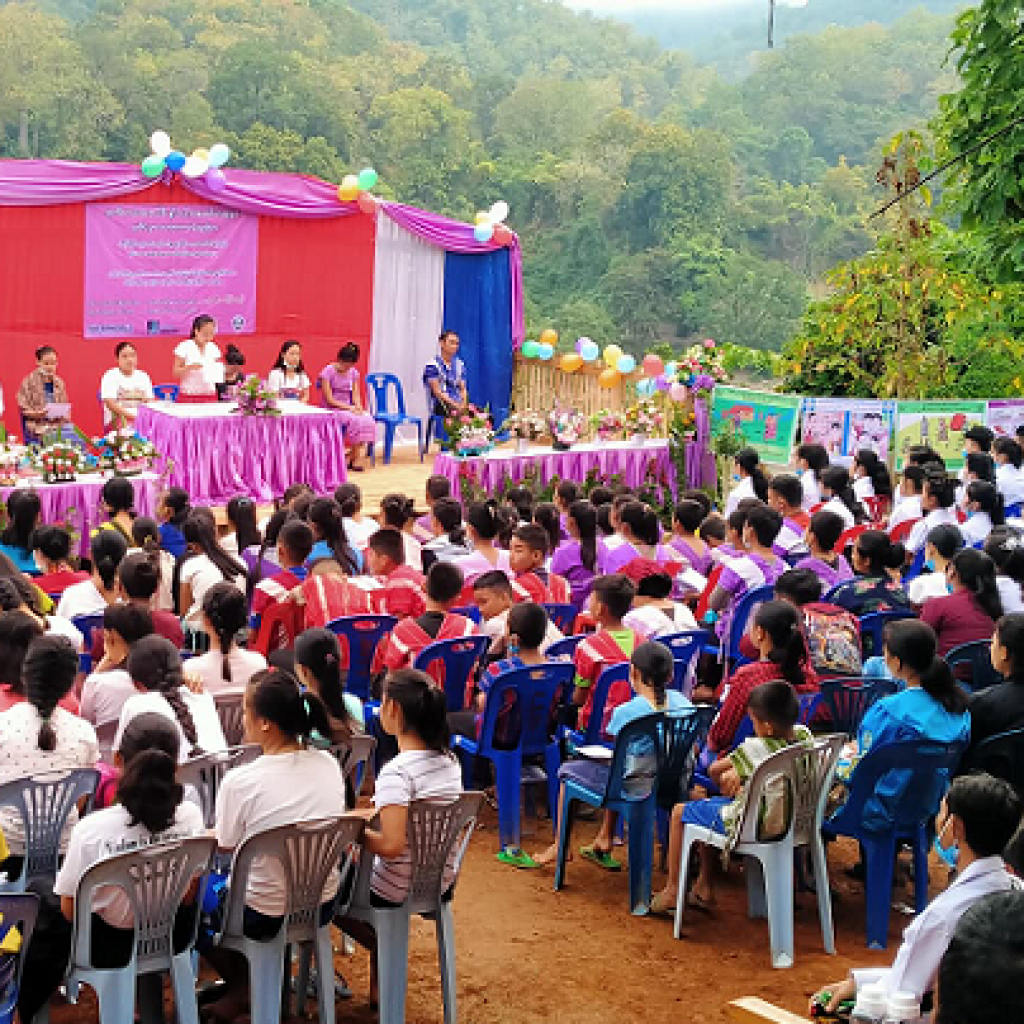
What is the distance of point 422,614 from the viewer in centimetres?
645

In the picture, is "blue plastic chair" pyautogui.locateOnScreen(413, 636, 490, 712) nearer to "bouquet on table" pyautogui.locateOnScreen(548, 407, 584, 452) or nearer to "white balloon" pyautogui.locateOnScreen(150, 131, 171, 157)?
"bouquet on table" pyautogui.locateOnScreen(548, 407, 584, 452)

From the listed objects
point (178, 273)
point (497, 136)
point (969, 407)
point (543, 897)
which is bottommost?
point (543, 897)

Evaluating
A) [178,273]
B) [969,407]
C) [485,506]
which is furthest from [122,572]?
→ [178,273]

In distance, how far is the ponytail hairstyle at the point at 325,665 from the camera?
4715 millimetres

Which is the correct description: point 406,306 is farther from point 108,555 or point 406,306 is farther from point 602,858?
point 602,858

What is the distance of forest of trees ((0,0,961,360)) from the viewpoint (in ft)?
95.2

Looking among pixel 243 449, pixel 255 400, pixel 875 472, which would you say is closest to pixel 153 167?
pixel 255 400

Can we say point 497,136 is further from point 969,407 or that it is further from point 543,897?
point 543,897

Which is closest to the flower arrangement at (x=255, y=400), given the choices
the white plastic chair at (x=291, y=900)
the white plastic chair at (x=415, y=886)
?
the white plastic chair at (x=415, y=886)

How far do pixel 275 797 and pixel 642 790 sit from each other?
1626 mm

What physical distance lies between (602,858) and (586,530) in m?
2.06

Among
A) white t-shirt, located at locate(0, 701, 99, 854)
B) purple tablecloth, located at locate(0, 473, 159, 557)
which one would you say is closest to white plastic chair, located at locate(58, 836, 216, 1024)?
white t-shirt, located at locate(0, 701, 99, 854)

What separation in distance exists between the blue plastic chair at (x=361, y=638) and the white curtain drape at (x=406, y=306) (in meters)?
9.23

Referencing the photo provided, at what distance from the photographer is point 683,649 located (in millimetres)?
6141
